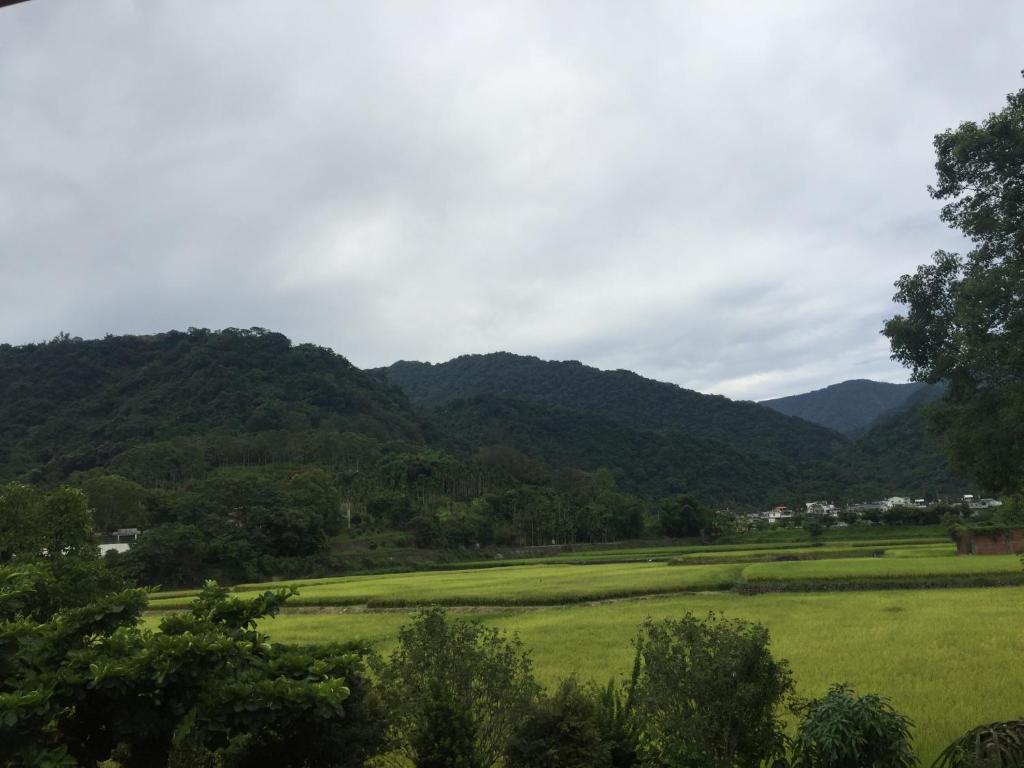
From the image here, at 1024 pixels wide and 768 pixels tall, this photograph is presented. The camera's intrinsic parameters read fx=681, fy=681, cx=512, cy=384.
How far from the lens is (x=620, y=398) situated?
152875 millimetres

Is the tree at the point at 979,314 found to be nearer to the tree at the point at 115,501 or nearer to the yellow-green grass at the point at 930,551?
the yellow-green grass at the point at 930,551

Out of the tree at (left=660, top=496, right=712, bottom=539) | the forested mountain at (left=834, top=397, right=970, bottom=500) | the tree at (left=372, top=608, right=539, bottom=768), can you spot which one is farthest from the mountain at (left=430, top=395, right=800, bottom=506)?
the tree at (left=372, top=608, right=539, bottom=768)

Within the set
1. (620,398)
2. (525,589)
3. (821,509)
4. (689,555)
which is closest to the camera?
(525,589)

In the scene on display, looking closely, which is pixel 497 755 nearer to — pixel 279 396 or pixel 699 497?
pixel 699 497

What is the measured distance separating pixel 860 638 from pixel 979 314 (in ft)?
32.3

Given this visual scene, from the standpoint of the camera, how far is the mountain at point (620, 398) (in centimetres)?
12725

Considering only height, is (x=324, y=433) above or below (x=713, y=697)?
above

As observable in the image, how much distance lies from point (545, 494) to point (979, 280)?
64689 millimetres

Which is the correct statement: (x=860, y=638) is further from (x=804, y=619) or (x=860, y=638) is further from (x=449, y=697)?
(x=449, y=697)

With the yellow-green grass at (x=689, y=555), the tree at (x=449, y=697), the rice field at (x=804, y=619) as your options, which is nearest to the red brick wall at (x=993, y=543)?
the rice field at (x=804, y=619)

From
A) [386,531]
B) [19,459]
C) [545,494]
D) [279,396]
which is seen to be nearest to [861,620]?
[386,531]

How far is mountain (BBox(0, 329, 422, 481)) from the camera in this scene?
267 feet

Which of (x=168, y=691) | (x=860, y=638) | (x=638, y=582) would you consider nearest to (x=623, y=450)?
(x=638, y=582)

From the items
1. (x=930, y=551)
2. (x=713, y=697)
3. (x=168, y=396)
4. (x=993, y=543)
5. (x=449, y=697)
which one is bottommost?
(x=930, y=551)
